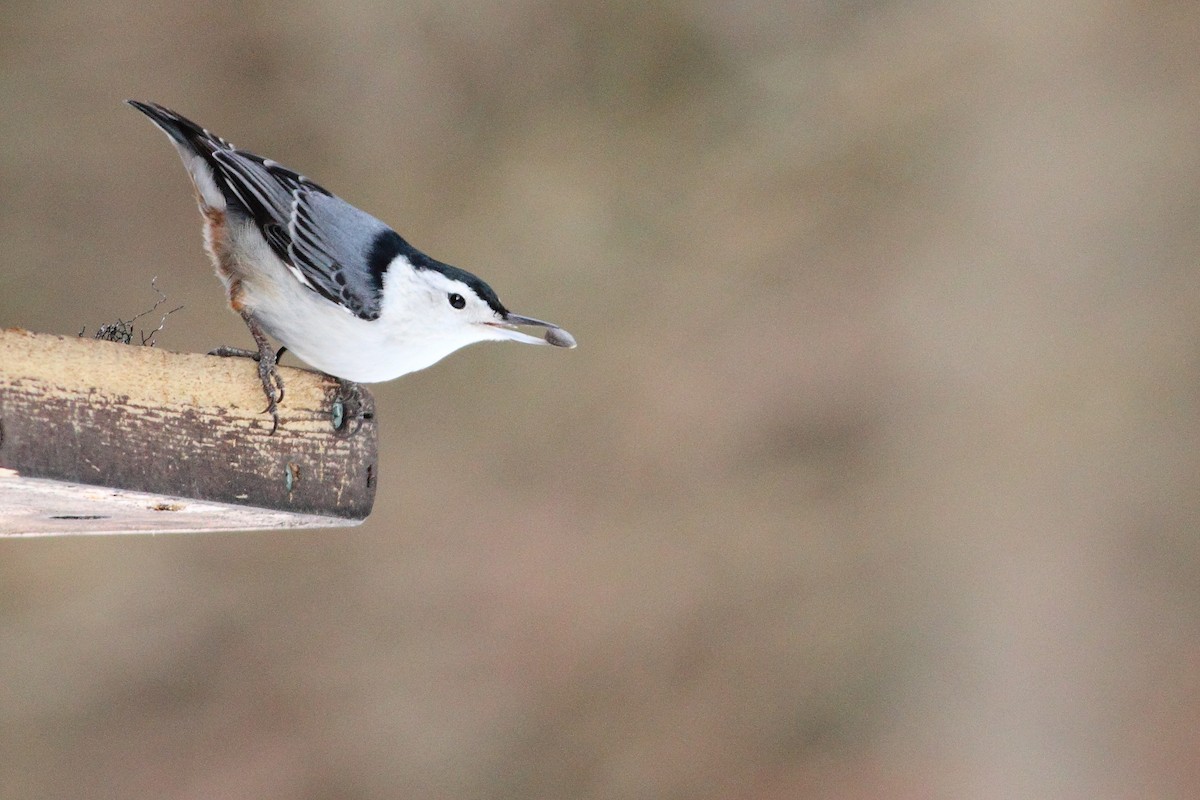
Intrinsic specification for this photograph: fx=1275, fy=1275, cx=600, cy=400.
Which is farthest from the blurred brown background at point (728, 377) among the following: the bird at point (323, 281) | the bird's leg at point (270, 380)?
the bird's leg at point (270, 380)

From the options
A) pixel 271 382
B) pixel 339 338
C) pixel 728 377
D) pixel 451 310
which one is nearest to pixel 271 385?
pixel 271 382

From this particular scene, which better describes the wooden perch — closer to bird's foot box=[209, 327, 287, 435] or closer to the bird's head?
bird's foot box=[209, 327, 287, 435]

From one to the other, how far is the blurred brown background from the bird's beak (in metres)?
0.92

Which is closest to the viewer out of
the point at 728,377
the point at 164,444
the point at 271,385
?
the point at 164,444

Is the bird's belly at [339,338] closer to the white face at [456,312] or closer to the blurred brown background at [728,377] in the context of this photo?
the white face at [456,312]

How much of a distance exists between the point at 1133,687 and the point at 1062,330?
0.62 metres

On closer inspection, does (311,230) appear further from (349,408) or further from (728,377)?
(728,377)

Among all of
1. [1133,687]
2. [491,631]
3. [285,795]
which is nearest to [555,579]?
[491,631]

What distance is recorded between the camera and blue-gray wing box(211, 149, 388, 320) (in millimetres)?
1166

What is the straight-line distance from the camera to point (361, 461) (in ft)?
3.62

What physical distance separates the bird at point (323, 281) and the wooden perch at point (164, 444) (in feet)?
0.17

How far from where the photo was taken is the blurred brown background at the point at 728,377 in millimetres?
2119

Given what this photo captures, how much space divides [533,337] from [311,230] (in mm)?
245

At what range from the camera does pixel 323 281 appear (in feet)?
3.81
